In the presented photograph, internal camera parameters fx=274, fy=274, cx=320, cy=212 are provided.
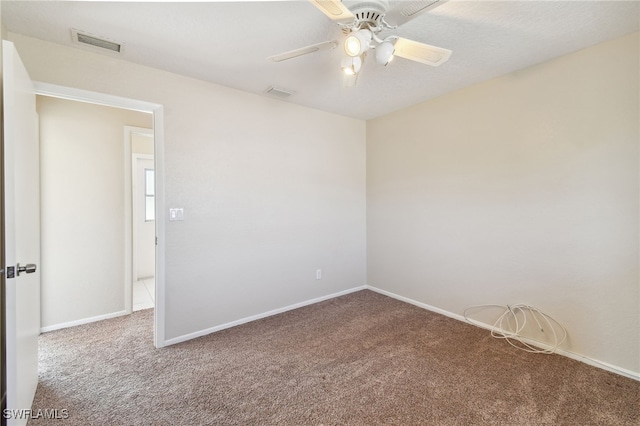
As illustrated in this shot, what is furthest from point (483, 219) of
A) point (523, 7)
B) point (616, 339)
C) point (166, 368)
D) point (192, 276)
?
point (166, 368)

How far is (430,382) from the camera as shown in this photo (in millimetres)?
1981

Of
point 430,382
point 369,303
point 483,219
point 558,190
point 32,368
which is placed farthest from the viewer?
point 369,303

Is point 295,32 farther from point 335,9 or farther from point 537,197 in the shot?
point 537,197

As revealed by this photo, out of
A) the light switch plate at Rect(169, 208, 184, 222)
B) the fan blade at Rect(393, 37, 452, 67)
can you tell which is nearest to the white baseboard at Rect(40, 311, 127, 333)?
the light switch plate at Rect(169, 208, 184, 222)

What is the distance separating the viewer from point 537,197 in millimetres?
2439

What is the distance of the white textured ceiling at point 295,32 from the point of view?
167cm

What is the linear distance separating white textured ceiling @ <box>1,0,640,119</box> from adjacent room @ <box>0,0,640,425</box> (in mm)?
19

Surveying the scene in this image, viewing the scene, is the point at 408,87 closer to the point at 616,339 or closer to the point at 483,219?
the point at 483,219

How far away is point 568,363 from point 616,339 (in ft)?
1.23

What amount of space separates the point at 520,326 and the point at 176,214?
339cm

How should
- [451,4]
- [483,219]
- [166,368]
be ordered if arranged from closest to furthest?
[451,4]
[166,368]
[483,219]

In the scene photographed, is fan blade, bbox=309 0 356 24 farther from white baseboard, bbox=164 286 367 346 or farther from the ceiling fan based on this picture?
white baseboard, bbox=164 286 367 346

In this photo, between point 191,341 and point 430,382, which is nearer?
point 430,382

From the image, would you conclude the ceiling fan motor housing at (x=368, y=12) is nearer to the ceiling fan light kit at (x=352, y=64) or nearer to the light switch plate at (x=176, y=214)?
the ceiling fan light kit at (x=352, y=64)
